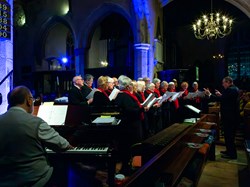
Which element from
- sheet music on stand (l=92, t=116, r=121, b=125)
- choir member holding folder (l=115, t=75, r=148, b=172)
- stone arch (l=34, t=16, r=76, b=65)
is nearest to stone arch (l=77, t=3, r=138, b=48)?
stone arch (l=34, t=16, r=76, b=65)

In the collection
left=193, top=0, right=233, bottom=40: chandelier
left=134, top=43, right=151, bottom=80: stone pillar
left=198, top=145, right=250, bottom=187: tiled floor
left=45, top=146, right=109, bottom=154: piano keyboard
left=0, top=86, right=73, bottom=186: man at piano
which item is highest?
left=193, top=0, right=233, bottom=40: chandelier

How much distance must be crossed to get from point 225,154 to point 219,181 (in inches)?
64.2

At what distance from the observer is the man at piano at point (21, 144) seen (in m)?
2.02

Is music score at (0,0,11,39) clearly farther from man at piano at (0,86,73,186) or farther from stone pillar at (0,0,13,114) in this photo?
man at piano at (0,86,73,186)

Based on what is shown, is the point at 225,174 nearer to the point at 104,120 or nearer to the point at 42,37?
the point at 104,120

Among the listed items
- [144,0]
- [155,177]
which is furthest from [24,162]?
[144,0]

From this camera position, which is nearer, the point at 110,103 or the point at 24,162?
the point at 24,162

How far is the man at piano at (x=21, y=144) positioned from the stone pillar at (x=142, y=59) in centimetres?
869

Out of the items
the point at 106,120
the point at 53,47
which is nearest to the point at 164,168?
the point at 106,120

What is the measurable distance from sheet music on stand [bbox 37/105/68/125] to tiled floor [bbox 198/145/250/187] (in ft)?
8.07

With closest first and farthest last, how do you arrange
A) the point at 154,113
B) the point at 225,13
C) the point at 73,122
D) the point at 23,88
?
the point at 23,88
the point at 73,122
the point at 154,113
the point at 225,13

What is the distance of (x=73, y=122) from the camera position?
134 inches

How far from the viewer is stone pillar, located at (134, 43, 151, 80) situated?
35.0 ft

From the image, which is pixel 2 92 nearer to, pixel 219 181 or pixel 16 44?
pixel 219 181
